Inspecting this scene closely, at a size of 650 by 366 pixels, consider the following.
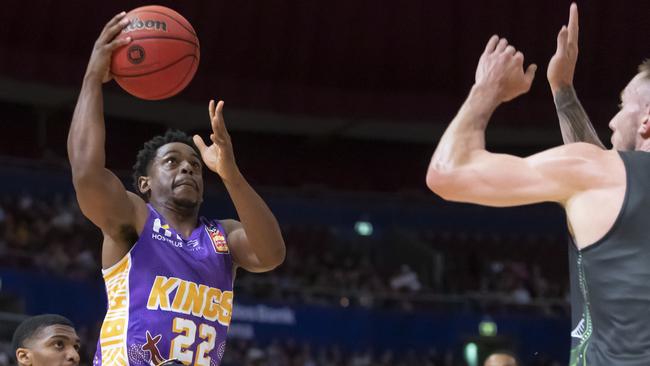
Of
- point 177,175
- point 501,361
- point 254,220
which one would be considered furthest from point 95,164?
point 501,361

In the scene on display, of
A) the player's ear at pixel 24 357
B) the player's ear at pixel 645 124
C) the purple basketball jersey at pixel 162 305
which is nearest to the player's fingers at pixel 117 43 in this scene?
the purple basketball jersey at pixel 162 305

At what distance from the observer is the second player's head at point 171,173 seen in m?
5.17

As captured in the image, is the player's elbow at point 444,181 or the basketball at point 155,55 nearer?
the player's elbow at point 444,181

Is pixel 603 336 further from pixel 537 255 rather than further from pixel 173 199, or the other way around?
pixel 537 255

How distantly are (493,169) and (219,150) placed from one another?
2159 millimetres

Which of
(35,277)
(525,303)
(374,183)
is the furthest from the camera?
(374,183)

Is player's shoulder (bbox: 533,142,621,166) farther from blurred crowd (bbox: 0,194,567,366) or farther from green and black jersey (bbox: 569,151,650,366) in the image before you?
blurred crowd (bbox: 0,194,567,366)

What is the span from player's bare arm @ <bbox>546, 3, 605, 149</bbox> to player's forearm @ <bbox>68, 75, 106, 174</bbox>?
6.37 feet

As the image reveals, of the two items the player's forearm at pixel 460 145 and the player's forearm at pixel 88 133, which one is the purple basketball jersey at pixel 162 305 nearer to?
the player's forearm at pixel 88 133

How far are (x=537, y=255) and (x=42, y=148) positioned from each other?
965cm

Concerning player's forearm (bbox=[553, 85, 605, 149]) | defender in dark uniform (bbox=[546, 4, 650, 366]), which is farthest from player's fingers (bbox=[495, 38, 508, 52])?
player's forearm (bbox=[553, 85, 605, 149])

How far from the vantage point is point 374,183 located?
22781 mm

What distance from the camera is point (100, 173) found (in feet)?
15.1

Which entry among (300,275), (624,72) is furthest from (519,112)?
(300,275)
